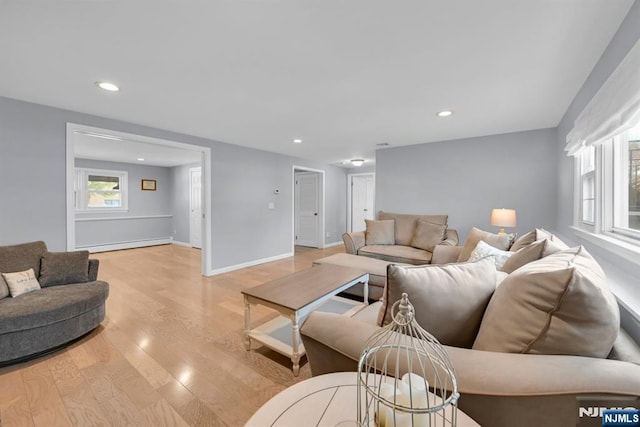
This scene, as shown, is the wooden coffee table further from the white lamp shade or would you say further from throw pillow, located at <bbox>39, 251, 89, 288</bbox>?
the white lamp shade

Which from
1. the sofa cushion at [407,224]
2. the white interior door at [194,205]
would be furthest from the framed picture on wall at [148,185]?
the sofa cushion at [407,224]

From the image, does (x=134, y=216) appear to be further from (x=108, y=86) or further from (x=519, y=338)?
(x=519, y=338)

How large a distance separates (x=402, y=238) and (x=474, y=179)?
1488 mm

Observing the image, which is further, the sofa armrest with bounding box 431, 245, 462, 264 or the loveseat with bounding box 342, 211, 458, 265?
the loveseat with bounding box 342, 211, 458, 265

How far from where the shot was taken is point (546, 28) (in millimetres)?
1514

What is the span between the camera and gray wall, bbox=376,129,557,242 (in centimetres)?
368

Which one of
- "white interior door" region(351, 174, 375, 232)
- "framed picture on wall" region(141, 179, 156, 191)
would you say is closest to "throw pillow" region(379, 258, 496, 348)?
"white interior door" region(351, 174, 375, 232)

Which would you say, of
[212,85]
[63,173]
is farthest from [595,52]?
[63,173]

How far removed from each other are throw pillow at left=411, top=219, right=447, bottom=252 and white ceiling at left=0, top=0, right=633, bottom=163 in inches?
60.4

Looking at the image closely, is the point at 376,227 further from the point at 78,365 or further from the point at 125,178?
the point at 125,178

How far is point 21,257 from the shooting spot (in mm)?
2320

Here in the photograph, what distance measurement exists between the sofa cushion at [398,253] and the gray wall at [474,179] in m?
1.10

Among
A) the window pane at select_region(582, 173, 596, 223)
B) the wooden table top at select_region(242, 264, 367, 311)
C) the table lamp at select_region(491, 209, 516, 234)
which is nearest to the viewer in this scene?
the wooden table top at select_region(242, 264, 367, 311)

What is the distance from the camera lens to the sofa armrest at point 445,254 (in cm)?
305
